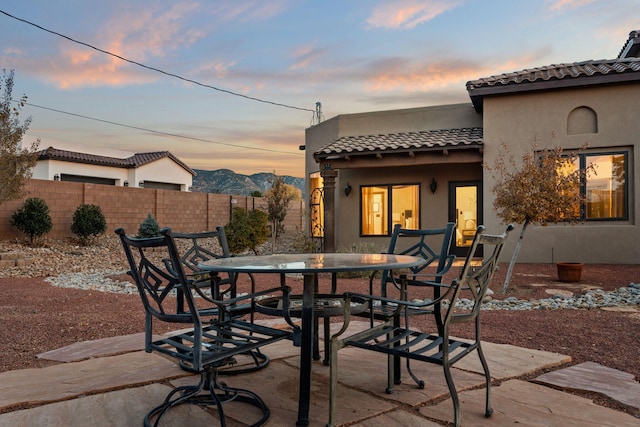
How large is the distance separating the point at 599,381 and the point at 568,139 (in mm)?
8482

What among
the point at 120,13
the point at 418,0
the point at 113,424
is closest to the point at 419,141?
the point at 418,0

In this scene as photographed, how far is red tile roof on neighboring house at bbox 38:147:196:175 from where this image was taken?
23.6 m

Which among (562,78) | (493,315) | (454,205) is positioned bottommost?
(493,315)

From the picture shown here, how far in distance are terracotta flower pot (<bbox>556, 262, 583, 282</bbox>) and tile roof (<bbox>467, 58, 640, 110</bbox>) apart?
412cm

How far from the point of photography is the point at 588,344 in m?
3.95

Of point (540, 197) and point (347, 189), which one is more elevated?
point (347, 189)

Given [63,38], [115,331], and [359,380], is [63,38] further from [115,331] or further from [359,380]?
[359,380]

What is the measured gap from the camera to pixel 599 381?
9.62 ft

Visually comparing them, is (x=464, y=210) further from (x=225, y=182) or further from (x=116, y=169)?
(x=225, y=182)

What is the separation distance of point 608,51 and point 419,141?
5864 millimetres

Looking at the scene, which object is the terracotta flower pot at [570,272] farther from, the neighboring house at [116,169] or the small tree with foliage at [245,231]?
the neighboring house at [116,169]

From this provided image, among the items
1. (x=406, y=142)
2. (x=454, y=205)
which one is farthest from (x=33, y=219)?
(x=454, y=205)

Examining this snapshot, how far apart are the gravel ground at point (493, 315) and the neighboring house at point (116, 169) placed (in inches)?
610

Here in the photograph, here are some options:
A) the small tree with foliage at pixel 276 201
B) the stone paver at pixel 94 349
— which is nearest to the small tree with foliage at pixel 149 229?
the small tree with foliage at pixel 276 201
